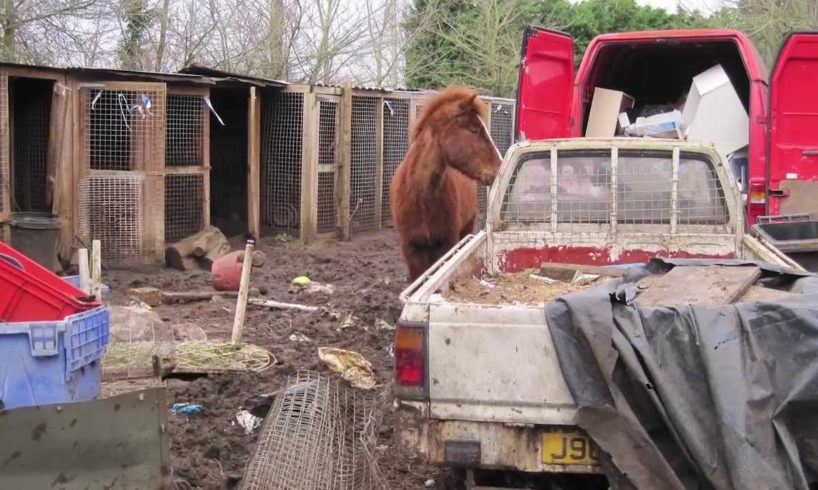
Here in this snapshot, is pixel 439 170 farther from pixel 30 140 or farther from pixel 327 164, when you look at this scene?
pixel 30 140

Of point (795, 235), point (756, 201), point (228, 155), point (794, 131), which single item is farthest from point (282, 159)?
point (795, 235)

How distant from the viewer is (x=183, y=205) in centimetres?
1188

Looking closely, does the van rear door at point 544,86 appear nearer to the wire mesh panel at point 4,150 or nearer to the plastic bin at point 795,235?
the plastic bin at point 795,235

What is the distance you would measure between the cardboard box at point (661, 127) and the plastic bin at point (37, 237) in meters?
6.26

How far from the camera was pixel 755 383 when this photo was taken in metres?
3.19

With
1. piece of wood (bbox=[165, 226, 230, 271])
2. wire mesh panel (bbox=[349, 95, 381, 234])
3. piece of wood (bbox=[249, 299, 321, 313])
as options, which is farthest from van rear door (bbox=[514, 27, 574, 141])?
wire mesh panel (bbox=[349, 95, 381, 234])

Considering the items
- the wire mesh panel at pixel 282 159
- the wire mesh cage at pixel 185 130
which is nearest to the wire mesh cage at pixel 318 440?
the wire mesh cage at pixel 185 130

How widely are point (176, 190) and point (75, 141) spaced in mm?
1598

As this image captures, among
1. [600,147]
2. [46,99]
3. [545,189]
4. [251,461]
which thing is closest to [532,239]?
[545,189]

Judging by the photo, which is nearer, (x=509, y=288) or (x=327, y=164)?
(x=509, y=288)

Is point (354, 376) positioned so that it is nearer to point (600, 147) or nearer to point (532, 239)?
point (532, 239)

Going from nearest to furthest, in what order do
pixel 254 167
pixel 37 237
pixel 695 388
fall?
pixel 695 388, pixel 37 237, pixel 254 167

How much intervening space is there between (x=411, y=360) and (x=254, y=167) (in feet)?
31.7

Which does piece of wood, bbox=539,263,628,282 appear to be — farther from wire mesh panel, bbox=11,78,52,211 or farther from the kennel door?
wire mesh panel, bbox=11,78,52,211
